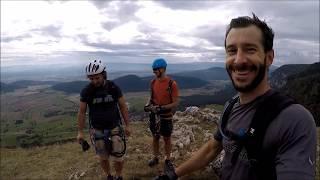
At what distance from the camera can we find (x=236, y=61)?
316 cm

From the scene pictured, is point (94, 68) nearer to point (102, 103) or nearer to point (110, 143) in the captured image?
point (102, 103)

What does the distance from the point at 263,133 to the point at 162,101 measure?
970 centimetres

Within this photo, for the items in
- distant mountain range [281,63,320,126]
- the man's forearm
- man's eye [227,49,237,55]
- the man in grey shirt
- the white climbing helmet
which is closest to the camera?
the man in grey shirt

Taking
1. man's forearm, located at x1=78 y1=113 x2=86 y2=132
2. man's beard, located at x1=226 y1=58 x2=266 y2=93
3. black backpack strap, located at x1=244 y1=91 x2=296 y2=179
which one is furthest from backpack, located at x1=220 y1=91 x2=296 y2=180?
man's forearm, located at x1=78 y1=113 x2=86 y2=132

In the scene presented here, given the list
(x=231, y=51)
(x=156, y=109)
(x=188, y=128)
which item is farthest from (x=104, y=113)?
(x=188, y=128)

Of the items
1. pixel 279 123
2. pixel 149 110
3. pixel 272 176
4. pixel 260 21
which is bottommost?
pixel 149 110

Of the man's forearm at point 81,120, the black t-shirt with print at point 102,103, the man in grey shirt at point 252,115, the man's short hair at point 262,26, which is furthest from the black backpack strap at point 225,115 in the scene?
the man's forearm at point 81,120

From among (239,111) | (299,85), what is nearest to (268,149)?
(239,111)

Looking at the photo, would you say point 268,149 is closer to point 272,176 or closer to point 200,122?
point 272,176

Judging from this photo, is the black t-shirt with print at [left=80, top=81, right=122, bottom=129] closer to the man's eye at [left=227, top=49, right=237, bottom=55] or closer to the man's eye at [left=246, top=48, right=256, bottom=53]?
the man's eye at [left=227, top=49, right=237, bottom=55]

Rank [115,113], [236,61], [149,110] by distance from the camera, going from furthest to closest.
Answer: [149,110] → [115,113] → [236,61]

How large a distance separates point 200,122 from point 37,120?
185994mm

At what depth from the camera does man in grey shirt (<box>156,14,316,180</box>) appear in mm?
2707

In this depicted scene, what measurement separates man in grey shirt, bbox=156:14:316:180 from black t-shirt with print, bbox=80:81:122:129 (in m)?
7.37
